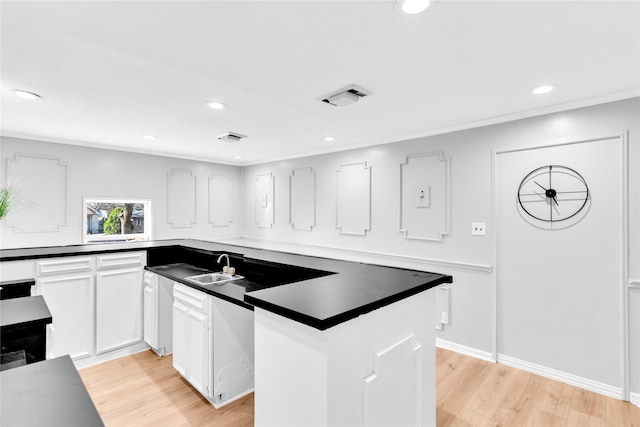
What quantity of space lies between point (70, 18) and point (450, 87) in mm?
2239

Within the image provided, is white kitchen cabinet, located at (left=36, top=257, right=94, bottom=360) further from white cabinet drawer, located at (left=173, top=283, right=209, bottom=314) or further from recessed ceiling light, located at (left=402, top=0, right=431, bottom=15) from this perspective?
recessed ceiling light, located at (left=402, top=0, right=431, bottom=15)

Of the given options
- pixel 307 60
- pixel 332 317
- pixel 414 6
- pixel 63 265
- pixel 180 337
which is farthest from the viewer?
pixel 63 265

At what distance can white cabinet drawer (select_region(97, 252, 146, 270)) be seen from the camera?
2.87m

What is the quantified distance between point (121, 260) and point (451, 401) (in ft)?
10.0

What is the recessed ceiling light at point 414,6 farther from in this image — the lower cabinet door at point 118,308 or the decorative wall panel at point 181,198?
the decorative wall panel at point 181,198

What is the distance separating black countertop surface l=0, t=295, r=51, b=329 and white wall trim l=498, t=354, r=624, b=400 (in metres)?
3.45

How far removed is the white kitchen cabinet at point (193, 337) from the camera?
218 cm

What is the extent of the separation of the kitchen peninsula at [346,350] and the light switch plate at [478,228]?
1.61 meters

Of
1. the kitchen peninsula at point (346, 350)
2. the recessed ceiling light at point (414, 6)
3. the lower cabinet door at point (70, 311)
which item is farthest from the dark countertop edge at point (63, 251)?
the recessed ceiling light at point (414, 6)

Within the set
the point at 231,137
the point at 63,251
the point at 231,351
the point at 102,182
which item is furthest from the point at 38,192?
the point at 231,351

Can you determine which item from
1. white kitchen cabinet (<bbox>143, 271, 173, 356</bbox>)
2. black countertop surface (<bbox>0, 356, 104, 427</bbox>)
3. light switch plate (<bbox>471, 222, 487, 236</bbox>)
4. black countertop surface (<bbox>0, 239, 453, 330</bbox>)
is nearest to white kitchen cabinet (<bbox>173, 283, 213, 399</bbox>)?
black countertop surface (<bbox>0, 239, 453, 330</bbox>)

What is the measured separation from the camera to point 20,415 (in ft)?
2.16

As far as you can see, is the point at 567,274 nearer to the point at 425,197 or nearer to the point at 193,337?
the point at 425,197

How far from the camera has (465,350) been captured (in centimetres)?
325
